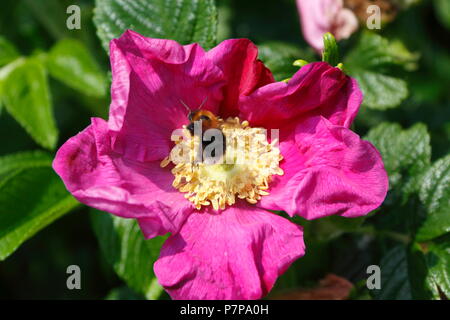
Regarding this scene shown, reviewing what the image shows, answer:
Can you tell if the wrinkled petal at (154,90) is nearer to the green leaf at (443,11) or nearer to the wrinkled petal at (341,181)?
the wrinkled petal at (341,181)

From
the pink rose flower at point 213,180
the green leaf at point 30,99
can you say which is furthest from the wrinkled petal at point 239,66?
the green leaf at point 30,99

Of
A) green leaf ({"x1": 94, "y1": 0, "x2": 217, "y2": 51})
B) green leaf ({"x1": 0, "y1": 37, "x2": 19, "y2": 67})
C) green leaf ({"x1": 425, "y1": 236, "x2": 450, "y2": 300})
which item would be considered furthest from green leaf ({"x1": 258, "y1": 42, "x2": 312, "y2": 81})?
green leaf ({"x1": 0, "y1": 37, "x2": 19, "y2": 67})

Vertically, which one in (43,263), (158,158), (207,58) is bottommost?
(43,263)

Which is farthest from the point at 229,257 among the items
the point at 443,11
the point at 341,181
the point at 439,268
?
the point at 443,11

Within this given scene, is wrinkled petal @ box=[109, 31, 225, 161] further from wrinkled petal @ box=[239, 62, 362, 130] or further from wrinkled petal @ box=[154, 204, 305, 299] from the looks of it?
wrinkled petal @ box=[154, 204, 305, 299]
